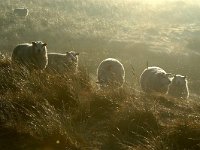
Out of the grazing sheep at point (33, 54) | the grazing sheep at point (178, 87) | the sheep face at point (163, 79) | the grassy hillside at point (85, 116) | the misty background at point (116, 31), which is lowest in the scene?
the misty background at point (116, 31)

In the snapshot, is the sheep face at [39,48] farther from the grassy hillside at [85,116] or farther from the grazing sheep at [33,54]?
the grassy hillside at [85,116]

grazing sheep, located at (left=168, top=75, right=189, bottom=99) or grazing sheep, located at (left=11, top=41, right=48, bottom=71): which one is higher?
grazing sheep, located at (left=11, top=41, right=48, bottom=71)

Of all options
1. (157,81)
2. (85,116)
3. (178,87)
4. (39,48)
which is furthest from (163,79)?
(85,116)

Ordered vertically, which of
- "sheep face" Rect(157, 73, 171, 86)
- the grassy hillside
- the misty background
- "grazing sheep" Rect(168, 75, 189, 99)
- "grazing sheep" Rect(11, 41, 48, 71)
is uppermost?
the grassy hillside

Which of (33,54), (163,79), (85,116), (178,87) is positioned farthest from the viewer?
(178,87)

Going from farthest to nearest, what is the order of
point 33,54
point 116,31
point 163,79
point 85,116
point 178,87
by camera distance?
point 116,31, point 178,87, point 163,79, point 33,54, point 85,116

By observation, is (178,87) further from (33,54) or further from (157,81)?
(33,54)

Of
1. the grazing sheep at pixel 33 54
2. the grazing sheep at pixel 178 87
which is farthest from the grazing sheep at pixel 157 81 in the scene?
A: the grazing sheep at pixel 33 54

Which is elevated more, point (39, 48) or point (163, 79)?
point (39, 48)

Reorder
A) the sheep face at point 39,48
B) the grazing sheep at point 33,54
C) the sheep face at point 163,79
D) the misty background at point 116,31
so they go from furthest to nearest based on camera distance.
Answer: the misty background at point 116,31 → the sheep face at point 163,79 → the sheep face at point 39,48 → the grazing sheep at point 33,54

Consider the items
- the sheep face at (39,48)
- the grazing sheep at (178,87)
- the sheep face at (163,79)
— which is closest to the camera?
the sheep face at (39,48)

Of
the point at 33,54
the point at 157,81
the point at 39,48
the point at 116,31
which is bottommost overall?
the point at 116,31

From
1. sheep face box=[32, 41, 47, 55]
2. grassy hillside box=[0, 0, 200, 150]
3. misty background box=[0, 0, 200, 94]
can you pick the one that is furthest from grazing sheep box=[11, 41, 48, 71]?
misty background box=[0, 0, 200, 94]

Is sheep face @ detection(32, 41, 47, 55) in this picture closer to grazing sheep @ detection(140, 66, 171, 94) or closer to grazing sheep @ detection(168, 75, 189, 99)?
grazing sheep @ detection(140, 66, 171, 94)
